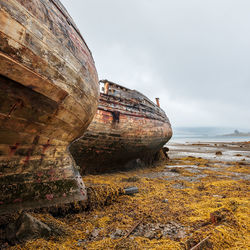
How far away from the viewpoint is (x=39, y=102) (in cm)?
178

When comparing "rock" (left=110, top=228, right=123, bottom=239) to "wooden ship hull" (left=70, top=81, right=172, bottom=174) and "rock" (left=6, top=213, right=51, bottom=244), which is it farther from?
"wooden ship hull" (left=70, top=81, right=172, bottom=174)

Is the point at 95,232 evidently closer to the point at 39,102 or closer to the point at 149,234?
the point at 149,234

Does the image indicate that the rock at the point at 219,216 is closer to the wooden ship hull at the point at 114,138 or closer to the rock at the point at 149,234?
the rock at the point at 149,234

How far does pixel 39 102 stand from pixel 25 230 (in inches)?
55.4

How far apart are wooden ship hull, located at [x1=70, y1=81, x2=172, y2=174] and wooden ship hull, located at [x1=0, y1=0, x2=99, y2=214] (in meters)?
2.70

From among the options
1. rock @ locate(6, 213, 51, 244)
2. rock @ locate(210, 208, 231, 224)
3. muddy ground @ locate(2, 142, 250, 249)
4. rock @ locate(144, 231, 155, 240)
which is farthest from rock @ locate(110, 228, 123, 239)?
rock @ locate(210, 208, 231, 224)

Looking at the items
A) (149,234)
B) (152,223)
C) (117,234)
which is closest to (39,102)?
(117,234)

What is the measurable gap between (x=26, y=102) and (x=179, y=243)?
7.67 feet

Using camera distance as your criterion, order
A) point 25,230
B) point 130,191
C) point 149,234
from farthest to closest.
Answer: point 130,191, point 149,234, point 25,230

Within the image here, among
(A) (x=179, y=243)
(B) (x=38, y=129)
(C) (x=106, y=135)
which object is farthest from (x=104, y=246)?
(C) (x=106, y=135)

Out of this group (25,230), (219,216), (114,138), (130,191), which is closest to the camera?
(25,230)

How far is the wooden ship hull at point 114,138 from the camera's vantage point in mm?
5523

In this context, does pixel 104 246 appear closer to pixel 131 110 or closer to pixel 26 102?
pixel 26 102

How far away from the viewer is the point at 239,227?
2.12 metres
